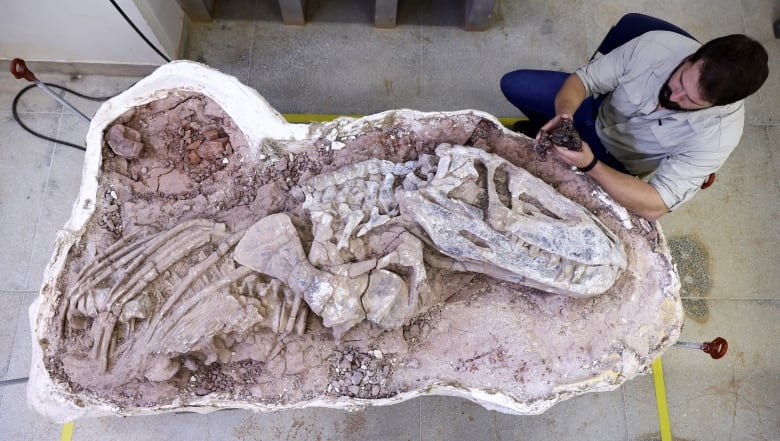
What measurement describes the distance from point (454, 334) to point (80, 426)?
272cm

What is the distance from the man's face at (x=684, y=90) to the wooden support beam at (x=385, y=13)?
2295 millimetres

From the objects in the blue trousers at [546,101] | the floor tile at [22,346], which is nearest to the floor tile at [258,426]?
the floor tile at [22,346]

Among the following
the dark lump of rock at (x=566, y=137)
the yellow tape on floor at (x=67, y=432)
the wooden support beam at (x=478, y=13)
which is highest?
the wooden support beam at (x=478, y=13)

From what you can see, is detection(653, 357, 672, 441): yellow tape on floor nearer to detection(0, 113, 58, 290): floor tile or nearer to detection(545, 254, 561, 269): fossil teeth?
detection(545, 254, 561, 269): fossil teeth

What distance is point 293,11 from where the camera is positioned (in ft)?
14.4

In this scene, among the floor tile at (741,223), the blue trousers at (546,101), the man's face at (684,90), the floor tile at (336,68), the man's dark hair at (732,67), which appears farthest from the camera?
the floor tile at (336,68)

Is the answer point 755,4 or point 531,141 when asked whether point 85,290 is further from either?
point 755,4

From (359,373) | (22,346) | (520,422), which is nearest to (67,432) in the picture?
(22,346)

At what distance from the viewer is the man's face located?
7.96ft

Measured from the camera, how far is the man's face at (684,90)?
7.96 feet

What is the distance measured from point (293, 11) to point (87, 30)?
150cm

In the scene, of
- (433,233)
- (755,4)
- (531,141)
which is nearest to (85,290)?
(433,233)

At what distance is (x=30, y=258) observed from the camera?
160 inches

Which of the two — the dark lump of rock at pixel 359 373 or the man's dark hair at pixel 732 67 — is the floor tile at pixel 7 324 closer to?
the dark lump of rock at pixel 359 373
